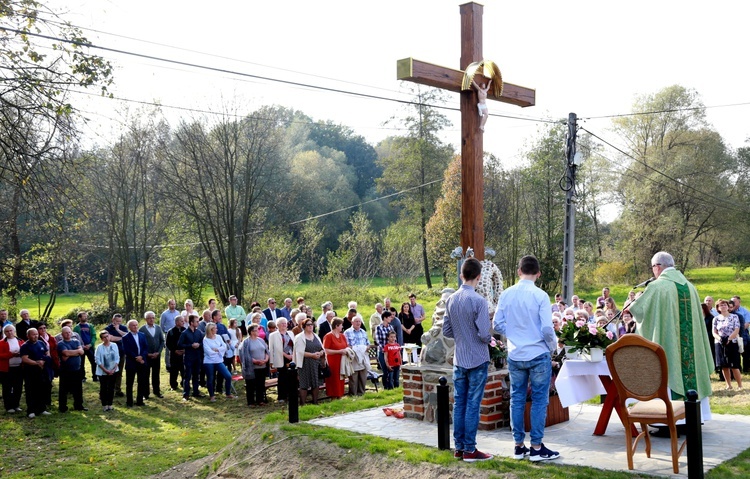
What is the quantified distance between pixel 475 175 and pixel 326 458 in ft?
13.0

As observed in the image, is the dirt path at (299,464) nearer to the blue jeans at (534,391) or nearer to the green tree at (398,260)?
A: the blue jeans at (534,391)

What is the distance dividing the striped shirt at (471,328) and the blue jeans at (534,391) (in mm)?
325

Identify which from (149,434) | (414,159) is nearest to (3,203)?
(149,434)

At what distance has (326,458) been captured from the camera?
27.2ft

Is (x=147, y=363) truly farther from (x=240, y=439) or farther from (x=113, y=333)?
(x=240, y=439)

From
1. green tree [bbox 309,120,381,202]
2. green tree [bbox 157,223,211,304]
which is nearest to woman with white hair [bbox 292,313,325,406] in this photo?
green tree [bbox 157,223,211,304]

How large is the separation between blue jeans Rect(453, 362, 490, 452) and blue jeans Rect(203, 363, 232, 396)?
9.11 metres

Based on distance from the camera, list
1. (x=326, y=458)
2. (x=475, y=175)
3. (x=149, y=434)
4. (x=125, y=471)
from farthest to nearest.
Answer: (x=149, y=434), (x=125, y=471), (x=475, y=175), (x=326, y=458)

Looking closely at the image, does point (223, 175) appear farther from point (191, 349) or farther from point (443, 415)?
point (443, 415)

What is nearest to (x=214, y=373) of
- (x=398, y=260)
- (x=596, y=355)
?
(x=596, y=355)

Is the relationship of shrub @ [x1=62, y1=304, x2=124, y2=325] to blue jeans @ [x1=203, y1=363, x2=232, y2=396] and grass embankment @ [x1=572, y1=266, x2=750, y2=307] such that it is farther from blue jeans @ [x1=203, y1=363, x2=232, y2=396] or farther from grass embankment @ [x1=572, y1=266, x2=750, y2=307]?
grass embankment @ [x1=572, y1=266, x2=750, y2=307]

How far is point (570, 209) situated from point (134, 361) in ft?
36.5

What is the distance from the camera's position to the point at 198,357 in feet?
51.4

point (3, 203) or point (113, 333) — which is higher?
point (3, 203)
